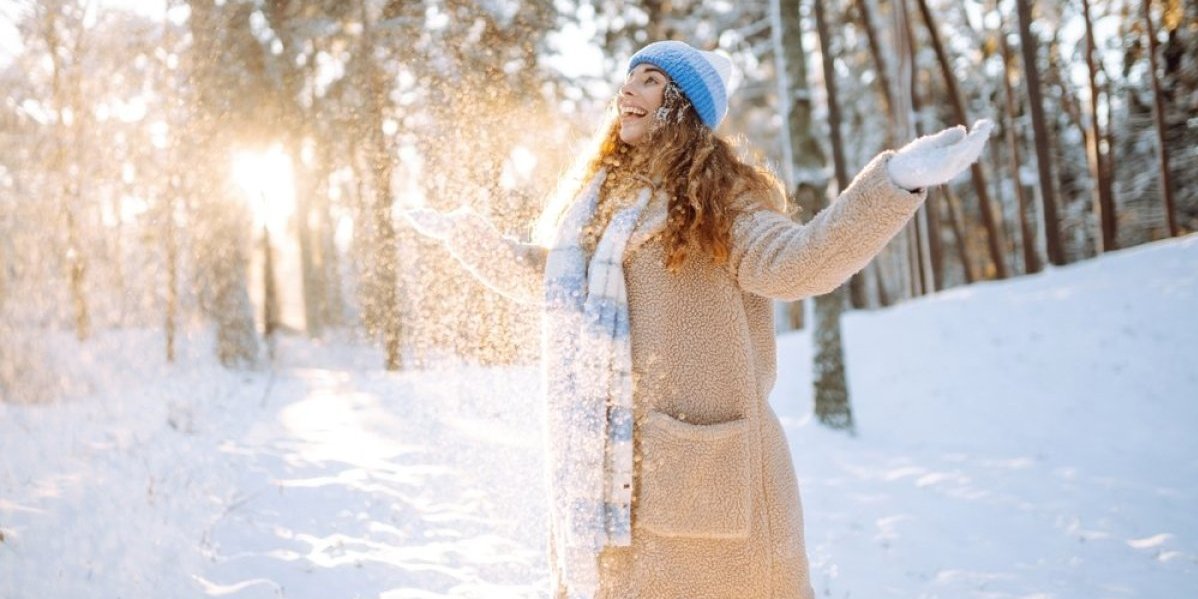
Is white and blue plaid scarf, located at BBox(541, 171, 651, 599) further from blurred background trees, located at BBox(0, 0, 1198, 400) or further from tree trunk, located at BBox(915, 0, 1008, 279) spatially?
tree trunk, located at BBox(915, 0, 1008, 279)

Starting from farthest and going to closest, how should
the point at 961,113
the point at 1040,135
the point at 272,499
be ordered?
the point at 961,113 < the point at 1040,135 < the point at 272,499

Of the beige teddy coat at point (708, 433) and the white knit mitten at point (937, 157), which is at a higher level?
the white knit mitten at point (937, 157)

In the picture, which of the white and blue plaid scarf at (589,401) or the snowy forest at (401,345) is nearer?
the white and blue plaid scarf at (589,401)

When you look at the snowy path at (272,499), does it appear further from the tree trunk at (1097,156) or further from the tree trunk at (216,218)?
the tree trunk at (1097,156)

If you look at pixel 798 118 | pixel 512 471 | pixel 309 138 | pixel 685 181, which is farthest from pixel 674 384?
pixel 309 138

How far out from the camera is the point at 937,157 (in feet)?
4.48

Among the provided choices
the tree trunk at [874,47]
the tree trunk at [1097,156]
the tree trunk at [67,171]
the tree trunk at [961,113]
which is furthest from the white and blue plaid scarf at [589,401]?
the tree trunk at [1097,156]

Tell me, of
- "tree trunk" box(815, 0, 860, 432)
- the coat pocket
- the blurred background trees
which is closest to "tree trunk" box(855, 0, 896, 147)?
the blurred background trees

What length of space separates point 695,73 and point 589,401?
902mm

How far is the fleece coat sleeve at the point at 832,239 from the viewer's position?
4.72ft

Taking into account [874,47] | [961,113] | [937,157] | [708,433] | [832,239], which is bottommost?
[708,433]

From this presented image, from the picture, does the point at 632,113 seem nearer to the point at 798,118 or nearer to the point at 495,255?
the point at 495,255

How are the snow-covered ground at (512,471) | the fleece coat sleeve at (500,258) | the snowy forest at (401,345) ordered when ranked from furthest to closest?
the snowy forest at (401,345), the snow-covered ground at (512,471), the fleece coat sleeve at (500,258)

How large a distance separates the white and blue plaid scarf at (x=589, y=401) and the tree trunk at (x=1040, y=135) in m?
13.0
